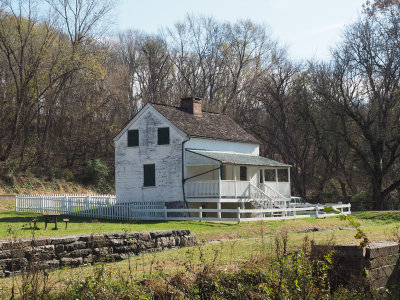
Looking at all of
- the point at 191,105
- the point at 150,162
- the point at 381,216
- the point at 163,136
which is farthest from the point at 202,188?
the point at 381,216

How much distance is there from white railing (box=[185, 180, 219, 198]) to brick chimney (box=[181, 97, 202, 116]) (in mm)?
6077

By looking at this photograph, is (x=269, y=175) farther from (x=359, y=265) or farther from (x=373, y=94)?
(x=359, y=265)

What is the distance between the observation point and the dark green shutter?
32938 mm

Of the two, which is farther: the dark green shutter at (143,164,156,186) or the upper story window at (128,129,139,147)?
the upper story window at (128,129,139,147)

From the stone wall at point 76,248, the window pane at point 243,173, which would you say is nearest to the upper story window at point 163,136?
the window pane at point 243,173

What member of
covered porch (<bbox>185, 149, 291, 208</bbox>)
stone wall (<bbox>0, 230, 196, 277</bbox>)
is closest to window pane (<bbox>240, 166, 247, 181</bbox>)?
covered porch (<bbox>185, 149, 291, 208</bbox>)

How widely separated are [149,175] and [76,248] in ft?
65.5

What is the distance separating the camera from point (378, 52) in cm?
3981

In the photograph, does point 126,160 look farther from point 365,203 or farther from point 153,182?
point 365,203

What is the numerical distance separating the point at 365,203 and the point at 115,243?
105 feet

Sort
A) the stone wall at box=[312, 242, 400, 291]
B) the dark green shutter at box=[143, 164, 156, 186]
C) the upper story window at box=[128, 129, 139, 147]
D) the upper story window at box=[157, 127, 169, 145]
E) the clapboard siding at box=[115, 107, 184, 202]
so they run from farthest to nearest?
the upper story window at box=[128, 129, 139, 147] → the dark green shutter at box=[143, 164, 156, 186] → the upper story window at box=[157, 127, 169, 145] → the clapboard siding at box=[115, 107, 184, 202] → the stone wall at box=[312, 242, 400, 291]

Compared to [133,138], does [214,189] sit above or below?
below

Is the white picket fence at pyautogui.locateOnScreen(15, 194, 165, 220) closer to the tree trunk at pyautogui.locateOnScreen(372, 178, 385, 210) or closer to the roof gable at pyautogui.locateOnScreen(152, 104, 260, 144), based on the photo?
the roof gable at pyautogui.locateOnScreen(152, 104, 260, 144)

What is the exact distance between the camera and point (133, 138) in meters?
34.1
